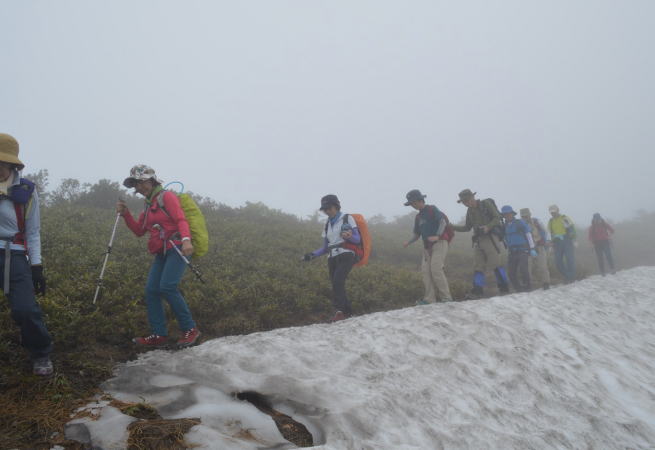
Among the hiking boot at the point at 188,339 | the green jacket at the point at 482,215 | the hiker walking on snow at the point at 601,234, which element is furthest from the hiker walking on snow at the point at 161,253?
the hiker walking on snow at the point at 601,234

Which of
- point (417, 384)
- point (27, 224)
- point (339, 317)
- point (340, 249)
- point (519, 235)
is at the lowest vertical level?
point (417, 384)

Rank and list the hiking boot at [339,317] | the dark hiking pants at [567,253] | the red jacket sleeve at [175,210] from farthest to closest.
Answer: the dark hiking pants at [567,253] < the hiking boot at [339,317] < the red jacket sleeve at [175,210]

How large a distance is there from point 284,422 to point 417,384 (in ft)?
5.90

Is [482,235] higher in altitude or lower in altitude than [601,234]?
higher

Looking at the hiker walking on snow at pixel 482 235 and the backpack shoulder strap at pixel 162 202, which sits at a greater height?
the backpack shoulder strap at pixel 162 202

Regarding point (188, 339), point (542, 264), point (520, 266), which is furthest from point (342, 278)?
point (542, 264)

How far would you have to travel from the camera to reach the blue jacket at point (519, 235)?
11047 millimetres

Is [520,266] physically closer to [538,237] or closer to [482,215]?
[538,237]

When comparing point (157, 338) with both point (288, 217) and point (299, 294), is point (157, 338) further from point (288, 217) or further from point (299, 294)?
point (288, 217)

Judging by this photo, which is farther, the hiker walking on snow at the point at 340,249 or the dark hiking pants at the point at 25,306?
the hiker walking on snow at the point at 340,249

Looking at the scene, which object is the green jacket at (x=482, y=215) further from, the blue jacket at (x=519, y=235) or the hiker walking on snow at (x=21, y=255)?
the hiker walking on snow at (x=21, y=255)

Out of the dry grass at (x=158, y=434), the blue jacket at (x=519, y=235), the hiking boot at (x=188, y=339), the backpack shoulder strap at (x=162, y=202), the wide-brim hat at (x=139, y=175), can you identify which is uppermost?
the wide-brim hat at (x=139, y=175)

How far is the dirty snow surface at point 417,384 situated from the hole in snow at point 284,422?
68 millimetres

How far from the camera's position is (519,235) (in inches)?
439
